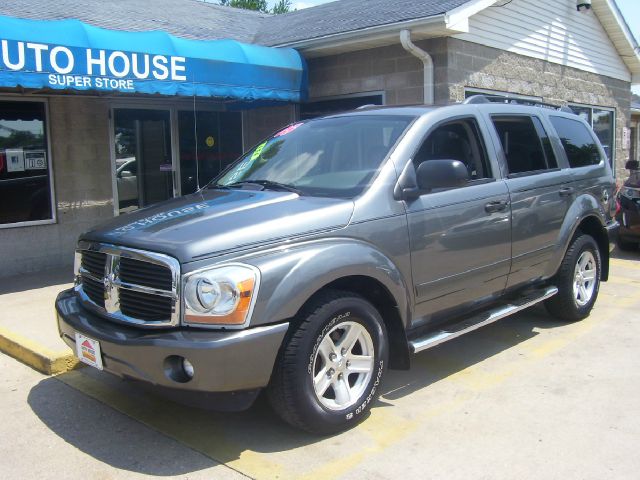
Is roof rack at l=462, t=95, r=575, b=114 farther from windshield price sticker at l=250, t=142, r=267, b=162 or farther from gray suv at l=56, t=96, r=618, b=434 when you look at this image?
windshield price sticker at l=250, t=142, r=267, b=162

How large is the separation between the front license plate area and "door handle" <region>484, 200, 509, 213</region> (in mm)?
2857

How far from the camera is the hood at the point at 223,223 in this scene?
3.37m

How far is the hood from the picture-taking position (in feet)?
11.1

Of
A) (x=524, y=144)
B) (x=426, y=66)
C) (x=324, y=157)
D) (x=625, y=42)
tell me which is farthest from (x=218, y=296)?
(x=625, y=42)

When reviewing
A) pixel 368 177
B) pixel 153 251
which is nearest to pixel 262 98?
pixel 368 177

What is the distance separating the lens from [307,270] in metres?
3.44

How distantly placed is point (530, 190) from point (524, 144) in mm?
504

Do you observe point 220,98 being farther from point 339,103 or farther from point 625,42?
point 625,42

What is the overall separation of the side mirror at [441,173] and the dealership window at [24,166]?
6.48 meters

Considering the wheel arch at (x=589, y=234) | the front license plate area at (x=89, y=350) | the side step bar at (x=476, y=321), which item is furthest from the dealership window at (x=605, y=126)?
the front license plate area at (x=89, y=350)

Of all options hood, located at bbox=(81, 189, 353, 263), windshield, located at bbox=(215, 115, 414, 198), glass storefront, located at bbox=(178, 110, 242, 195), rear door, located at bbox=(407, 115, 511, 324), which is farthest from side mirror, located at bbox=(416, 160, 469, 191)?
glass storefront, located at bbox=(178, 110, 242, 195)

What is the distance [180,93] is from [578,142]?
15.6 feet

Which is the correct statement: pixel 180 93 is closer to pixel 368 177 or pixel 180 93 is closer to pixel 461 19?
pixel 461 19

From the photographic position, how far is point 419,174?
163 inches
